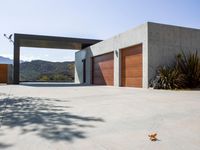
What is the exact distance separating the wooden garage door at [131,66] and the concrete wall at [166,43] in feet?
3.26

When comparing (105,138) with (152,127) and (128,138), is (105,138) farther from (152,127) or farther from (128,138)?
(152,127)

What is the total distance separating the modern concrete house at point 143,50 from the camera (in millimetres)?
13078

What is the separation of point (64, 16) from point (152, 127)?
34.9 feet

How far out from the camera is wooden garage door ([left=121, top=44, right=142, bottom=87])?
551 inches

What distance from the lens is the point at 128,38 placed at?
1501 cm

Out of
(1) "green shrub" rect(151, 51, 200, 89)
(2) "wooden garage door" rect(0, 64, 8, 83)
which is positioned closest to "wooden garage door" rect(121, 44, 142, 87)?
(1) "green shrub" rect(151, 51, 200, 89)

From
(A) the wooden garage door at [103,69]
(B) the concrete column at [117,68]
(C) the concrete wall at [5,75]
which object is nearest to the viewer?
(B) the concrete column at [117,68]

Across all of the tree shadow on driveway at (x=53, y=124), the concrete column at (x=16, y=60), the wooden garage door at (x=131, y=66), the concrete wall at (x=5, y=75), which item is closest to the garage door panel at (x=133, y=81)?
the wooden garage door at (x=131, y=66)

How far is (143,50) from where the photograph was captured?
13.4 metres

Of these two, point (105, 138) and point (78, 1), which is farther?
point (78, 1)

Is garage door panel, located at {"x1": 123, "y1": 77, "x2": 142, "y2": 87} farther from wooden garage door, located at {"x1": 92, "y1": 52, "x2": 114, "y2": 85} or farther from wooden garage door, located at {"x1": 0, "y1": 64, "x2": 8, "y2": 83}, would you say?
wooden garage door, located at {"x1": 0, "y1": 64, "x2": 8, "y2": 83}

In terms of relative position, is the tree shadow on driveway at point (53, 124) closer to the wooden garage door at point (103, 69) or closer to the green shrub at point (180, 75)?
the green shrub at point (180, 75)

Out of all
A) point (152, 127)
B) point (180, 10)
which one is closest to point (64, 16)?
point (180, 10)

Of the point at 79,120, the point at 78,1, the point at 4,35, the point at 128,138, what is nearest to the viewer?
the point at 128,138
